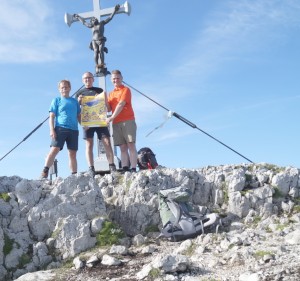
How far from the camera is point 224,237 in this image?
7859mm

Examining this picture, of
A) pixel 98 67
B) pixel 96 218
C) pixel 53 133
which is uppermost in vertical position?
pixel 98 67

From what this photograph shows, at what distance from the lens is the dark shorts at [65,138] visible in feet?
32.3

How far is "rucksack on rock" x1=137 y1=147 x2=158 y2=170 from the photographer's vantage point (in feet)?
39.5

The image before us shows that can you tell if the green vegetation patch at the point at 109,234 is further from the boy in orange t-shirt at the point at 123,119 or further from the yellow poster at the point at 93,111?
the yellow poster at the point at 93,111

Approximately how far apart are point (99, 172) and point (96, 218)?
319cm

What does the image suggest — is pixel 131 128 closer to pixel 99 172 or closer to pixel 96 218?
pixel 99 172

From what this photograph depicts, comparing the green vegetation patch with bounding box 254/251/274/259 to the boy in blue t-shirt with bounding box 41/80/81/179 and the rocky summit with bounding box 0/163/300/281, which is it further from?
the boy in blue t-shirt with bounding box 41/80/81/179

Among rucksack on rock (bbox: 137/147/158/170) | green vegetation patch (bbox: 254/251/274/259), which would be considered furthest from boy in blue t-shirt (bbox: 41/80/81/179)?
green vegetation patch (bbox: 254/251/274/259)

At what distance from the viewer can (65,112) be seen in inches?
391

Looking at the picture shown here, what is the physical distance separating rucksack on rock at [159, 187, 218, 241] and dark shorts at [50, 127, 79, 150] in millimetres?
2386

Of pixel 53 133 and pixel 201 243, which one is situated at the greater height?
pixel 53 133

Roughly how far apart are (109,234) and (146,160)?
3.92 metres

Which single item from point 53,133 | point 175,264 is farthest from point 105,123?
point 175,264

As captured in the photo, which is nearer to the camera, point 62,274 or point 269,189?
point 62,274
